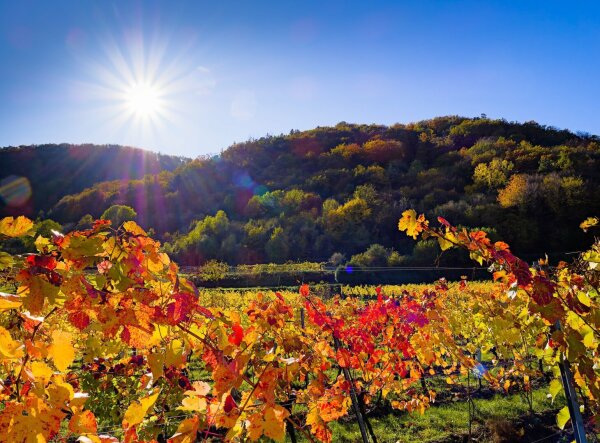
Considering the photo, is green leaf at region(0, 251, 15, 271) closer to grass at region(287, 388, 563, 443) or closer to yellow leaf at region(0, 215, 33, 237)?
yellow leaf at region(0, 215, 33, 237)

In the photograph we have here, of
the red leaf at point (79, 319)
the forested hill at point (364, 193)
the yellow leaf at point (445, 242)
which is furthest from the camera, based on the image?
the forested hill at point (364, 193)

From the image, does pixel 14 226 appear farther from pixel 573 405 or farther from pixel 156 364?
pixel 573 405

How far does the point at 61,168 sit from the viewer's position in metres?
62.8

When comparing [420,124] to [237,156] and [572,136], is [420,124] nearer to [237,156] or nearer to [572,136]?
[572,136]

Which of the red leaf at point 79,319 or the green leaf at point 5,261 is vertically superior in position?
the green leaf at point 5,261

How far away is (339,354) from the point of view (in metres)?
2.58

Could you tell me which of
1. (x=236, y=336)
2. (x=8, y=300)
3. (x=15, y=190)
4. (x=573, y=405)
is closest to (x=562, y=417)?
(x=573, y=405)

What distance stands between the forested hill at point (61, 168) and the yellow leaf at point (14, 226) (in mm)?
61976

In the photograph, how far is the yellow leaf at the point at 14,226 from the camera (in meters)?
0.93

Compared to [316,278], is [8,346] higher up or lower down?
higher up

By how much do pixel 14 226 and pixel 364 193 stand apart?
3419 centimetres

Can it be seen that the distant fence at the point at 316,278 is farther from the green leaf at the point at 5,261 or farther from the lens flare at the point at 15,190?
the lens flare at the point at 15,190

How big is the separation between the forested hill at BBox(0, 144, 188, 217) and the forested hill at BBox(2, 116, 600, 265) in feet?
10.2

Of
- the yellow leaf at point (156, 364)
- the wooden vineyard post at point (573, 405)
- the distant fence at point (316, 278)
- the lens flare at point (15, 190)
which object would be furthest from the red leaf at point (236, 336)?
the lens flare at point (15, 190)
